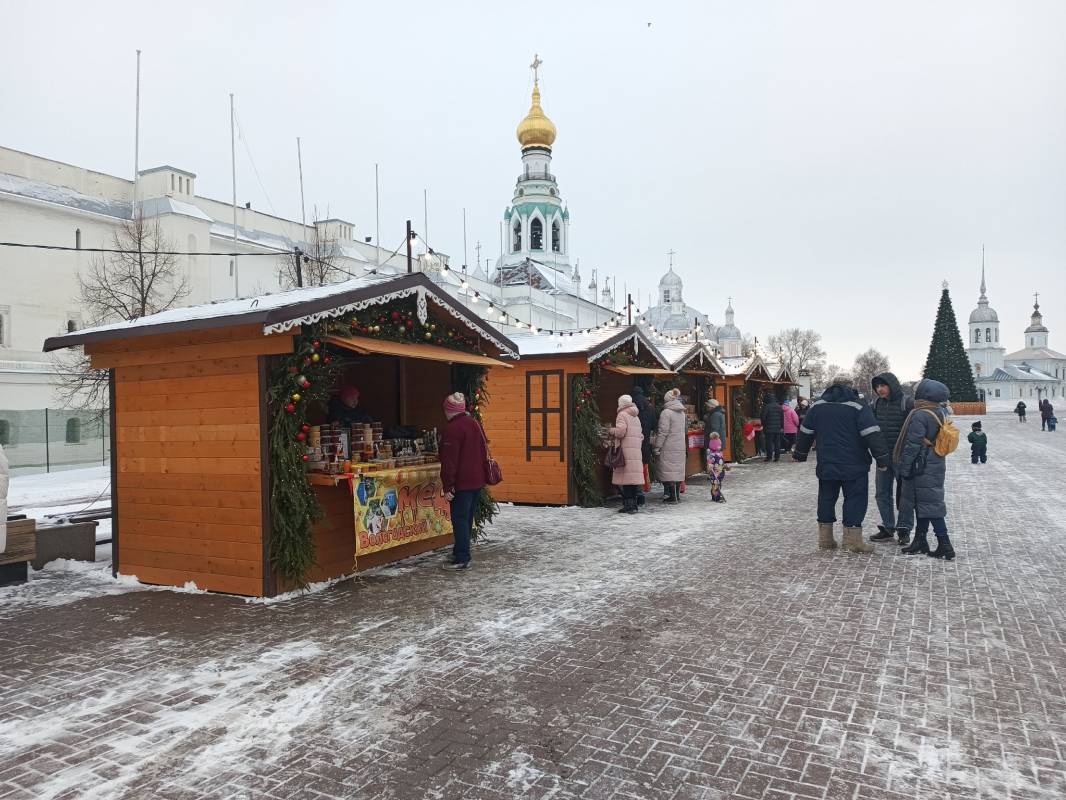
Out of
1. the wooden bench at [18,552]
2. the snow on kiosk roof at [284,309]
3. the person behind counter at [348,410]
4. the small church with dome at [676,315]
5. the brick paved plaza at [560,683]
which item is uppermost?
the small church with dome at [676,315]

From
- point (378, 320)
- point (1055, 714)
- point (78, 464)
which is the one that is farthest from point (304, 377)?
point (78, 464)

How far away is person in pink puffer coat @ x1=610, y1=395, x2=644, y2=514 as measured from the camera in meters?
11.1

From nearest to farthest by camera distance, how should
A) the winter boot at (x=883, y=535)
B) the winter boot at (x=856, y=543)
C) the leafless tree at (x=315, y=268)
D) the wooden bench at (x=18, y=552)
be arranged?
the wooden bench at (x=18, y=552) < the winter boot at (x=856, y=543) < the winter boot at (x=883, y=535) < the leafless tree at (x=315, y=268)

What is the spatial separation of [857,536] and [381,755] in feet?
20.4

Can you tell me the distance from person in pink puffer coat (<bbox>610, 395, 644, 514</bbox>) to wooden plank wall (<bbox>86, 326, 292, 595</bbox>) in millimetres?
6037

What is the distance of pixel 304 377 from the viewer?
6.49 metres

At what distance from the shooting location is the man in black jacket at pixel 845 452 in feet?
26.0

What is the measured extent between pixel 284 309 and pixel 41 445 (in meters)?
19.7

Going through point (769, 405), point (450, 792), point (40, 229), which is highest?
point (40, 229)

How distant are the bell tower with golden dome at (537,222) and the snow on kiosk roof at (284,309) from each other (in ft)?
150

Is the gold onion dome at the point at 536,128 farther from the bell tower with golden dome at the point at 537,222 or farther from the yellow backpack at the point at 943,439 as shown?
the yellow backpack at the point at 943,439

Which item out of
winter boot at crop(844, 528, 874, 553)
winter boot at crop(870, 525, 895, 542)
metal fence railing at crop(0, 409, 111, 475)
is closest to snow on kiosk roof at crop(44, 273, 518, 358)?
winter boot at crop(844, 528, 874, 553)

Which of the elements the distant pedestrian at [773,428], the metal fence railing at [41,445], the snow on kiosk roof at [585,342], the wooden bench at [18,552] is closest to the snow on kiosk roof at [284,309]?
the wooden bench at [18,552]

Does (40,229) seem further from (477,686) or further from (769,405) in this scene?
(477,686)
